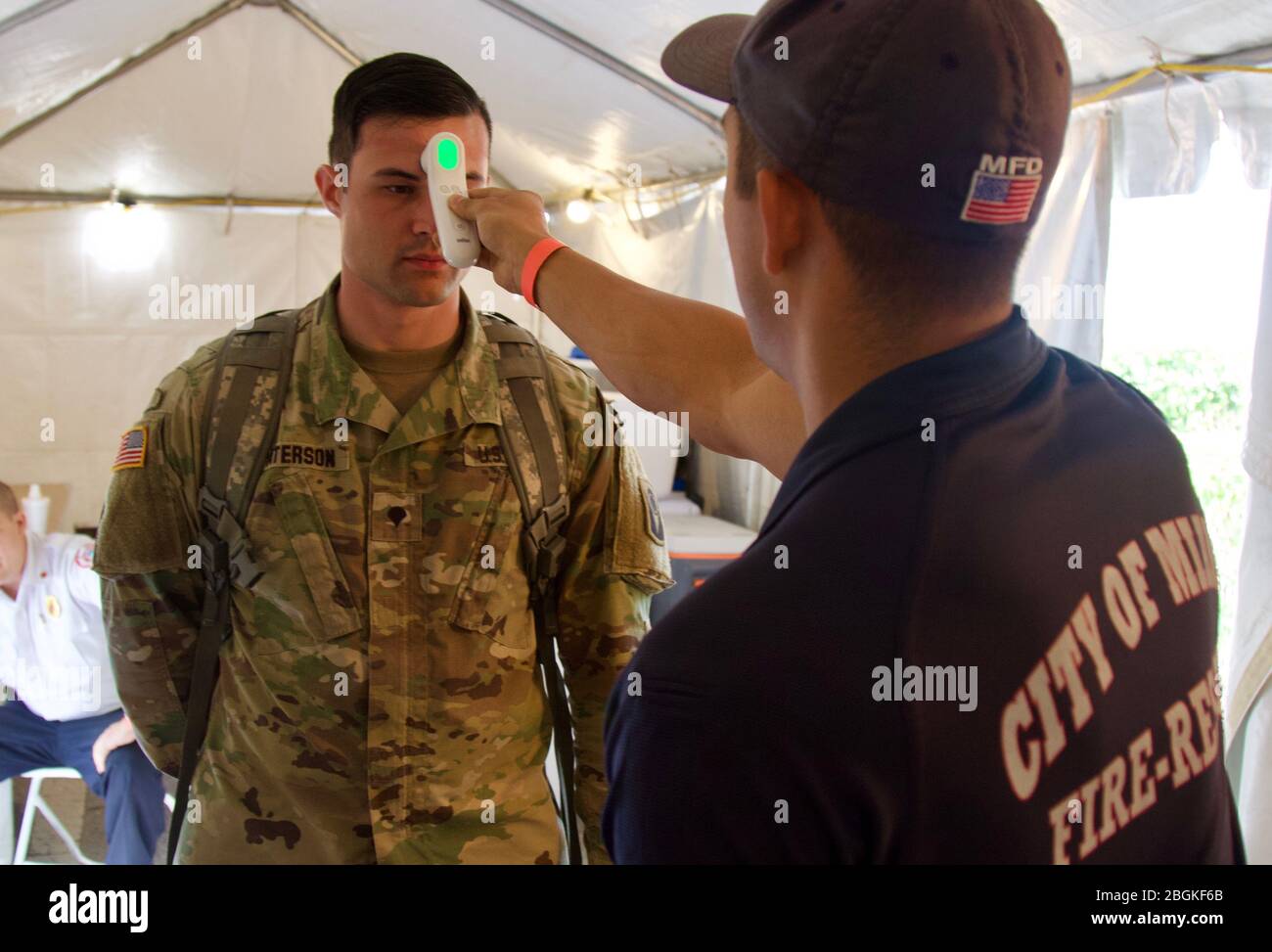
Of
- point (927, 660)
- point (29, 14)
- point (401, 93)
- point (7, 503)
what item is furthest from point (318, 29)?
point (927, 660)

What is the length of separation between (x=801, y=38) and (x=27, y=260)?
173 inches

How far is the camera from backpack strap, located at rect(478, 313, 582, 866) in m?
1.17

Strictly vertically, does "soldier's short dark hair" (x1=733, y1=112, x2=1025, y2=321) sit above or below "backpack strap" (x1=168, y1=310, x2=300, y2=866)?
above

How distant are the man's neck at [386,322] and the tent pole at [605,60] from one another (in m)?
1.63

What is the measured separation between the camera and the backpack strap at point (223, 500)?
3.65ft

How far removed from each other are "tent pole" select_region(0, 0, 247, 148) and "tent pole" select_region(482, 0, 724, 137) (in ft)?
4.08

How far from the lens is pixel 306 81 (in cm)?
368

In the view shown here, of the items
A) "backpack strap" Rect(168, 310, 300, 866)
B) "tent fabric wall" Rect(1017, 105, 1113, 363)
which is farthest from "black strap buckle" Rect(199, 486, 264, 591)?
"tent fabric wall" Rect(1017, 105, 1113, 363)

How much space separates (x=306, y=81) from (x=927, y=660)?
391 centimetres

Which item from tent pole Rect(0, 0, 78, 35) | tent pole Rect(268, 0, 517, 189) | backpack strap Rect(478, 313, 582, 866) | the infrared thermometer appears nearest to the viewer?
the infrared thermometer

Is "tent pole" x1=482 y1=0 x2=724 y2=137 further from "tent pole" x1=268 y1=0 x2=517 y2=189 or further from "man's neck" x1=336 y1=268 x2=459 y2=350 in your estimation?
"man's neck" x1=336 y1=268 x2=459 y2=350
